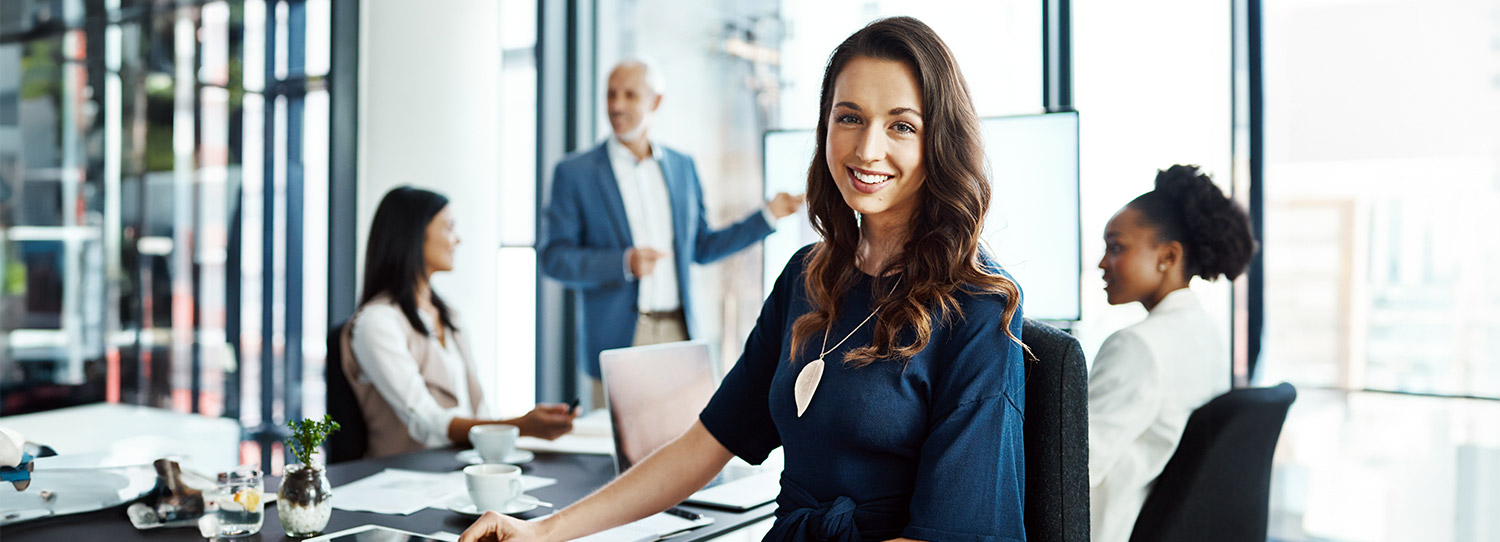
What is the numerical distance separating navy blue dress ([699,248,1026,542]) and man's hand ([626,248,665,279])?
1912 mm

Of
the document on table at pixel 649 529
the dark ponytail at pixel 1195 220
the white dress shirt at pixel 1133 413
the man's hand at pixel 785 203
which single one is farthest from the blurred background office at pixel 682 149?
the document on table at pixel 649 529

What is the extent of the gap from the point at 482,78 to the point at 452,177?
46 cm

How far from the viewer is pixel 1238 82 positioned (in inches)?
131

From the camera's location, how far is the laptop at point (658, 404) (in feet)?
6.24

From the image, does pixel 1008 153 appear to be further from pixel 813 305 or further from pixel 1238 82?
pixel 813 305

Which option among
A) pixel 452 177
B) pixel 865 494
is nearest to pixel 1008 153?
pixel 865 494

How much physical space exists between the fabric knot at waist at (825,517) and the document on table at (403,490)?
1.61 ft

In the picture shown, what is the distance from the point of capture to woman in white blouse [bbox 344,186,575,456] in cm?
243

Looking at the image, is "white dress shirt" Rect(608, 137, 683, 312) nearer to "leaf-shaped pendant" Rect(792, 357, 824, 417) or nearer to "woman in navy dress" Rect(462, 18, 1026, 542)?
"woman in navy dress" Rect(462, 18, 1026, 542)

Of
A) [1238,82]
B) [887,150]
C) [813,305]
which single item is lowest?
[813,305]

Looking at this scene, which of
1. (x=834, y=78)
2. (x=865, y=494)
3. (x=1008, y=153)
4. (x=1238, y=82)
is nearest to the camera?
(x=865, y=494)

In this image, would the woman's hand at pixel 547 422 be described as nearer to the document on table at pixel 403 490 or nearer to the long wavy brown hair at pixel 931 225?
the document on table at pixel 403 490

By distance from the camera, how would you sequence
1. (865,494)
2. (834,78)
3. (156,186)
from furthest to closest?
1. (156,186)
2. (834,78)
3. (865,494)

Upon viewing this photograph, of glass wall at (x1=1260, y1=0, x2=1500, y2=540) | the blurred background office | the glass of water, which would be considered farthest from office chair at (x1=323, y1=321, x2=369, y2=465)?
glass wall at (x1=1260, y1=0, x2=1500, y2=540)
